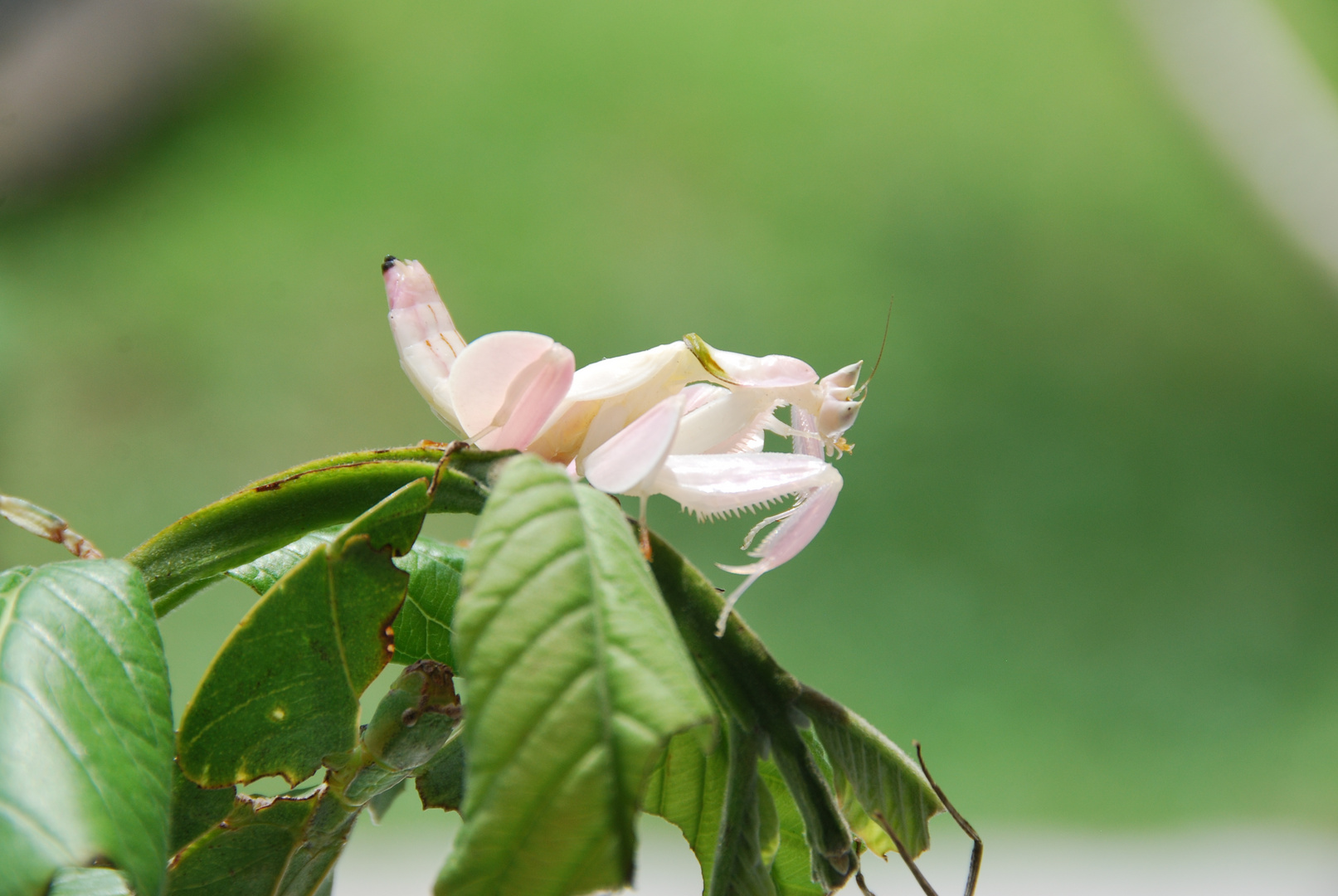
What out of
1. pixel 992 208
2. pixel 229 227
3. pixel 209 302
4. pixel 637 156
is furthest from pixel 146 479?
pixel 992 208

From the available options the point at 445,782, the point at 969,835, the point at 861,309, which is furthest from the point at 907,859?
the point at 861,309

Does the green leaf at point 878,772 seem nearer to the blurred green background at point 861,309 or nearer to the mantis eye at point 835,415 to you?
the mantis eye at point 835,415

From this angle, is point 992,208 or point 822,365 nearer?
point 822,365

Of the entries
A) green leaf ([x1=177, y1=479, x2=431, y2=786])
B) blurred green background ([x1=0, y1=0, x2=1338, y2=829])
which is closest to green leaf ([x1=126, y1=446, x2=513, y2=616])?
green leaf ([x1=177, y1=479, x2=431, y2=786])

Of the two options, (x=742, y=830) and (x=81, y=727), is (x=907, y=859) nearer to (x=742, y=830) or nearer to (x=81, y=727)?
(x=742, y=830)

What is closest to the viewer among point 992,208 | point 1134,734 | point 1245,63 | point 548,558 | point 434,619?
point 548,558

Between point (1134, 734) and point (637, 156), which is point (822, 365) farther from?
point (1134, 734)
